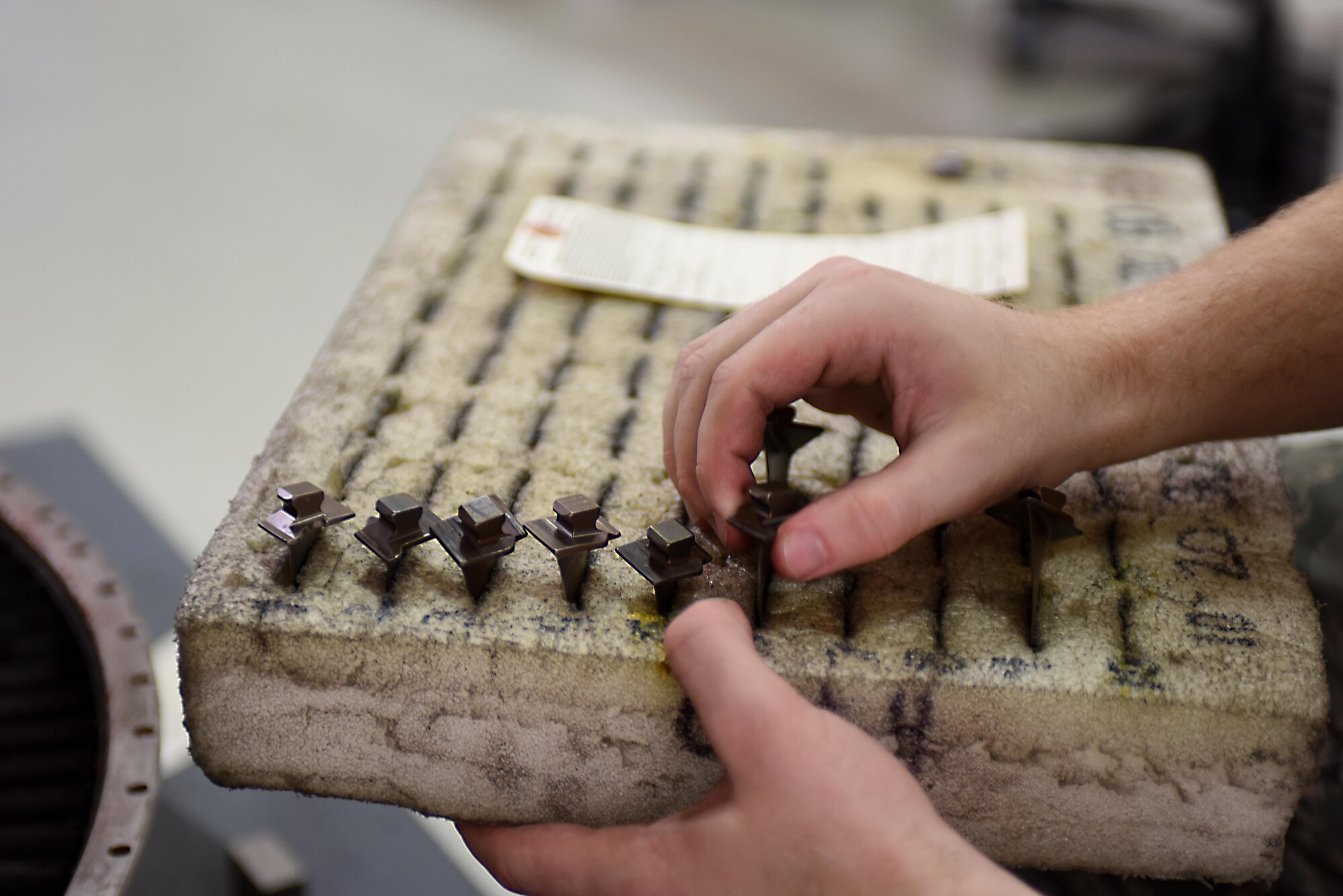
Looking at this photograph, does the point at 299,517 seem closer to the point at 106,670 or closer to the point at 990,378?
the point at 106,670

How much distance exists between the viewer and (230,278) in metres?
2.86

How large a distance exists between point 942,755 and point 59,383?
2.28 m

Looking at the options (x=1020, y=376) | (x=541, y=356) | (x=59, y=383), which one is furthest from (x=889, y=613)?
(x=59, y=383)

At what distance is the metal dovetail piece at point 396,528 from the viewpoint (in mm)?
898

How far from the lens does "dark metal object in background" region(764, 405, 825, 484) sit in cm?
92

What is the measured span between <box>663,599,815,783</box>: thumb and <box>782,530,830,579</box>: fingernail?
0.06m

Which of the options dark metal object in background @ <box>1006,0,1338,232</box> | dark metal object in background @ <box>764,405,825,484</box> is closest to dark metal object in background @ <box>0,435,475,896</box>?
dark metal object in background @ <box>764,405,825,484</box>

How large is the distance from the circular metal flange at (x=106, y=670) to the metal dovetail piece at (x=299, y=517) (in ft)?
0.53

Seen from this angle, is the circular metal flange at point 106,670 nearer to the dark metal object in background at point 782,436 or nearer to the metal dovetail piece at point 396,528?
the metal dovetail piece at point 396,528

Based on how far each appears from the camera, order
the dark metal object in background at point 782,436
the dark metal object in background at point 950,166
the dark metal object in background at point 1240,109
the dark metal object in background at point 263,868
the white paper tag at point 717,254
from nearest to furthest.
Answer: the dark metal object in background at point 782,436 → the dark metal object in background at point 263,868 → the white paper tag at point 717,254 → the dark metal object in background at point 950,166 → the dark metal object in background at point 1240,109

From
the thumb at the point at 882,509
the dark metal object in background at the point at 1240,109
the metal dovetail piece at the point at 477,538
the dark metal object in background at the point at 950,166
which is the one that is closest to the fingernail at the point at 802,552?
the thumb at the point at 882,509

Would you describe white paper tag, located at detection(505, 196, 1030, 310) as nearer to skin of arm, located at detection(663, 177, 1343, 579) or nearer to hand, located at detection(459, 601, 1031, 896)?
skin of arm, located at detection(663, 177, 1343, 579)

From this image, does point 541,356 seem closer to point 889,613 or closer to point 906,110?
point 889,613

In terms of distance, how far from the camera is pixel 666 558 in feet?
2.88
